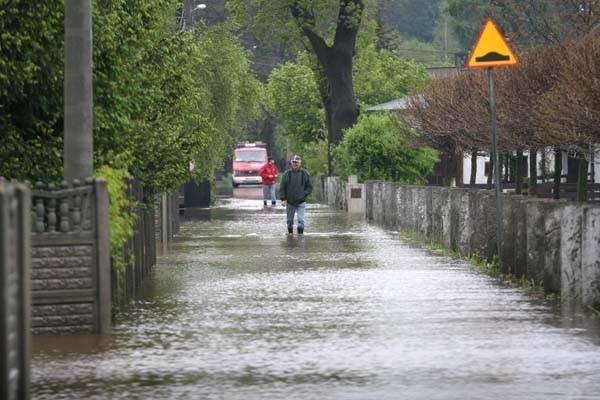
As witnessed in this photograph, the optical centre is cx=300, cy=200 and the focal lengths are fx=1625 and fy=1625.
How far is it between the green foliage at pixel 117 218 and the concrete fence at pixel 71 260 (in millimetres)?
1045

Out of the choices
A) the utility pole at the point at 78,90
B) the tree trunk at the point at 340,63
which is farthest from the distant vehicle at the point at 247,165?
the utility pole at the point at 78,90

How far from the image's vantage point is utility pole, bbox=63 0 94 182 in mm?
15891

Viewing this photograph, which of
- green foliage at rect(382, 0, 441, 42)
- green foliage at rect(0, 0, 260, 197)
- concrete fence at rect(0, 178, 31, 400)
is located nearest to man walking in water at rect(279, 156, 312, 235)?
green foliage at rect(0, 0, 260, 197)

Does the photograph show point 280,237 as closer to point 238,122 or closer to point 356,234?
point 356,234

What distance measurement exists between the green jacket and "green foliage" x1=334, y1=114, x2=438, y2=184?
41.3ft

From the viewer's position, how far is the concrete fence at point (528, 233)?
15.7 m

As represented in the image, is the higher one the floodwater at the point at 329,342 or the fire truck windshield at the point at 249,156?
the fire truck windshield at the point at 249,156

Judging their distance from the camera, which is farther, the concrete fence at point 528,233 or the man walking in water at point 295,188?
the man walking in water at point 295,188

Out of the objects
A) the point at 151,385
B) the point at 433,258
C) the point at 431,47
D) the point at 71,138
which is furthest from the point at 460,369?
the point at 431,47

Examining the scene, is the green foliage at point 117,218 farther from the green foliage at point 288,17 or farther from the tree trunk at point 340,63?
the tree trunk at point 340,63

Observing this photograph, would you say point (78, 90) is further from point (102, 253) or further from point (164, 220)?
point (164, 220)

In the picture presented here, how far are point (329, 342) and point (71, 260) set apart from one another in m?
2.40

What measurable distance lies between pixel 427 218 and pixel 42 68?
11844 mm

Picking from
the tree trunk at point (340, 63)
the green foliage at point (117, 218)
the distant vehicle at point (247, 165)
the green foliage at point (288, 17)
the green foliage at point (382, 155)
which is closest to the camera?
the green foliage at point (117, 218)
